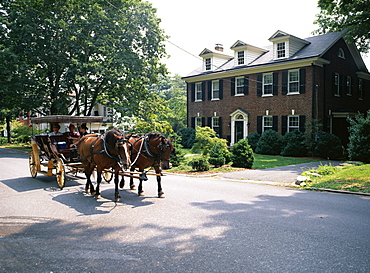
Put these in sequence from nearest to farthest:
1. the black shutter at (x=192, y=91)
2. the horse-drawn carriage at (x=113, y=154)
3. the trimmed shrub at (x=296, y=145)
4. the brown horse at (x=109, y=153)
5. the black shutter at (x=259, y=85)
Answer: the brown horse at (x=109, y=153) → the horse-drawn carriage at (x=113, y=154) → the trimmed shrub at (x=296, y=145) → the black shutter at (x=259, y=85) → the black shutter at (x=192, y=91)

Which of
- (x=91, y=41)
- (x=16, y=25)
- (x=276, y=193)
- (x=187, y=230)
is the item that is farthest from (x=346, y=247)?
(x=16, y=25)

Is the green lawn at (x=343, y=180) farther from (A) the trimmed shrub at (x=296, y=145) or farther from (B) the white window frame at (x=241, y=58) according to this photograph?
(B) the white window frame at (x=241, y=58)

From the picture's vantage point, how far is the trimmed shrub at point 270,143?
23812mm

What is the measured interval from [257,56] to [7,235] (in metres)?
26.2

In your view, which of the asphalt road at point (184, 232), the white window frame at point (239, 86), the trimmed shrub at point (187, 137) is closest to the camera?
the asphalt road at point (184, 232)

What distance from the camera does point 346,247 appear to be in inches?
198

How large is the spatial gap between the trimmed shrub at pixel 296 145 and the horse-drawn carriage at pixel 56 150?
15764 mm

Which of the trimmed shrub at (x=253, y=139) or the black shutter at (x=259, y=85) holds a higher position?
the black shutter at (x=259, y=85)

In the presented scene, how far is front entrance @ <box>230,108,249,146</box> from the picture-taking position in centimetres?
2739

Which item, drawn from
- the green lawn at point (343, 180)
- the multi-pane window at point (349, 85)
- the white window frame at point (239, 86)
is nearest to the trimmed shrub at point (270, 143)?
the white window frame at point (239, 86)

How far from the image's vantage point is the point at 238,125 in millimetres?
28234

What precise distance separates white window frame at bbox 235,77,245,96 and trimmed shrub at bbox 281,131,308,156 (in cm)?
682

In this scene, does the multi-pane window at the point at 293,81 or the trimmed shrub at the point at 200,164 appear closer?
the trimmed shrub at the point at 200,164

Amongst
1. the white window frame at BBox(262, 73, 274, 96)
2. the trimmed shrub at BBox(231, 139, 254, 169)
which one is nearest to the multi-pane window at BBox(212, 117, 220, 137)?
the white window frame at BBox(262, 73, 274, 96)
